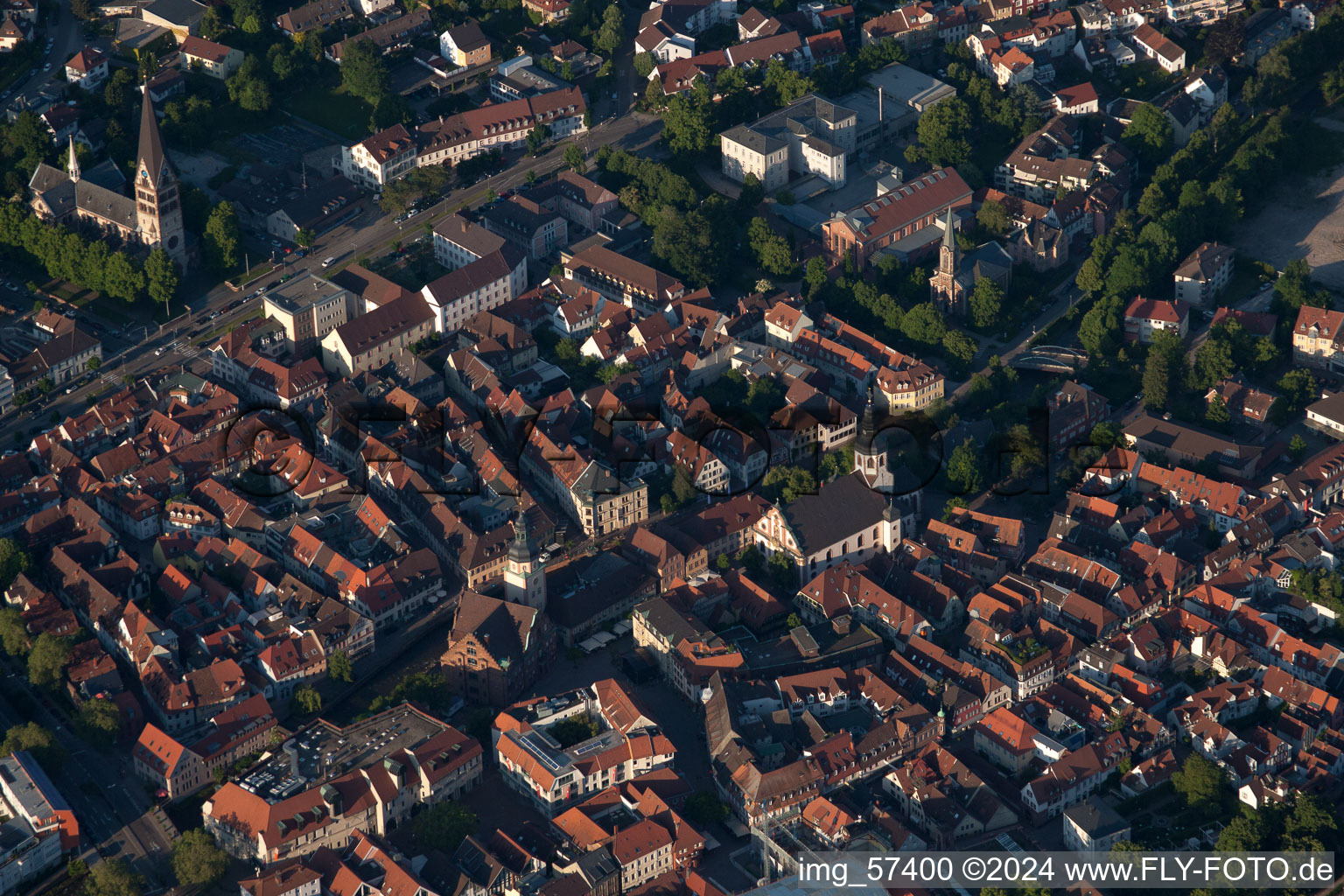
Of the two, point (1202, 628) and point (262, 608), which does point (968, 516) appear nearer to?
point (1202, 628)

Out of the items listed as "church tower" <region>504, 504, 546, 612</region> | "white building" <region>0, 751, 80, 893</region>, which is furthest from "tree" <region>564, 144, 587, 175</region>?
"white building" <region>0, 751, 80, 893</region>

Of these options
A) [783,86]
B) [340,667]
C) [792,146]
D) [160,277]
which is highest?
[783,86]

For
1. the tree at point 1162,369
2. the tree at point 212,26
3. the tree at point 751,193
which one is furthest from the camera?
the tree at point 212,26

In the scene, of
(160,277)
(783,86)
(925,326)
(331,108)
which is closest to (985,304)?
(925,326)

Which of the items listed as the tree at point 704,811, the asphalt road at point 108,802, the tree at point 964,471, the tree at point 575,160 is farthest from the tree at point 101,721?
the tree at point 575,160

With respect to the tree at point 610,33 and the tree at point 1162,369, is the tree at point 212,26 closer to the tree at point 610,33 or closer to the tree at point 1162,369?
the tree at point 610,33

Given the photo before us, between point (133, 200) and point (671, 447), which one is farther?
point (133, 200)

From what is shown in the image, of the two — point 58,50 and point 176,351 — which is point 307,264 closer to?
point 176,351
